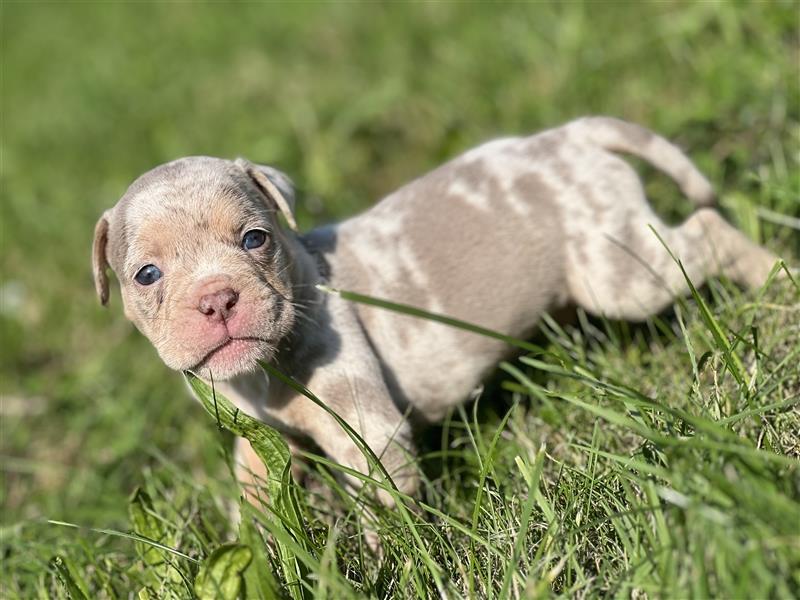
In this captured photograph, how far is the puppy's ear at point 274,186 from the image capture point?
4133mm

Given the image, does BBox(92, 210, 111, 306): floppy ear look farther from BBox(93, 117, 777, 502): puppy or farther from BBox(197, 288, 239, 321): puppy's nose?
BBox(197, 288, 239, 321): puppy's nose

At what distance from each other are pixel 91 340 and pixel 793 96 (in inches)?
209

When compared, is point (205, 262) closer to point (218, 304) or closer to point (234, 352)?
point (218, 304)

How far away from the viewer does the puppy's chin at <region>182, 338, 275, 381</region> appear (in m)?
3.54

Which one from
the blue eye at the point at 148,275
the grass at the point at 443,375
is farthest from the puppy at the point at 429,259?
the grass at the point at 443,375

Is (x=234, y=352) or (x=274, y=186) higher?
(x=274, y=186)

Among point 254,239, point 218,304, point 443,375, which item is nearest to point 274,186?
point 254,239

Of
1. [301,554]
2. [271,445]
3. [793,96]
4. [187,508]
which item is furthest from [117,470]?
[793,96]

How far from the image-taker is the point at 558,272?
475 cm

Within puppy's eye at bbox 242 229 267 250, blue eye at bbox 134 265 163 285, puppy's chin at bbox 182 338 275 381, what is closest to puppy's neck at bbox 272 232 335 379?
puppy's eye at bbox 242 229 267 250

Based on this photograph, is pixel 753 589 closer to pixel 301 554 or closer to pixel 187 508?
pixel 301 554

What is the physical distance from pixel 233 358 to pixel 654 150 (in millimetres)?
2658

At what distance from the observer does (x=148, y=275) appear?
3.84 metres

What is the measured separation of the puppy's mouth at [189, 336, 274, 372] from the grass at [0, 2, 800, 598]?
17.2 inches
